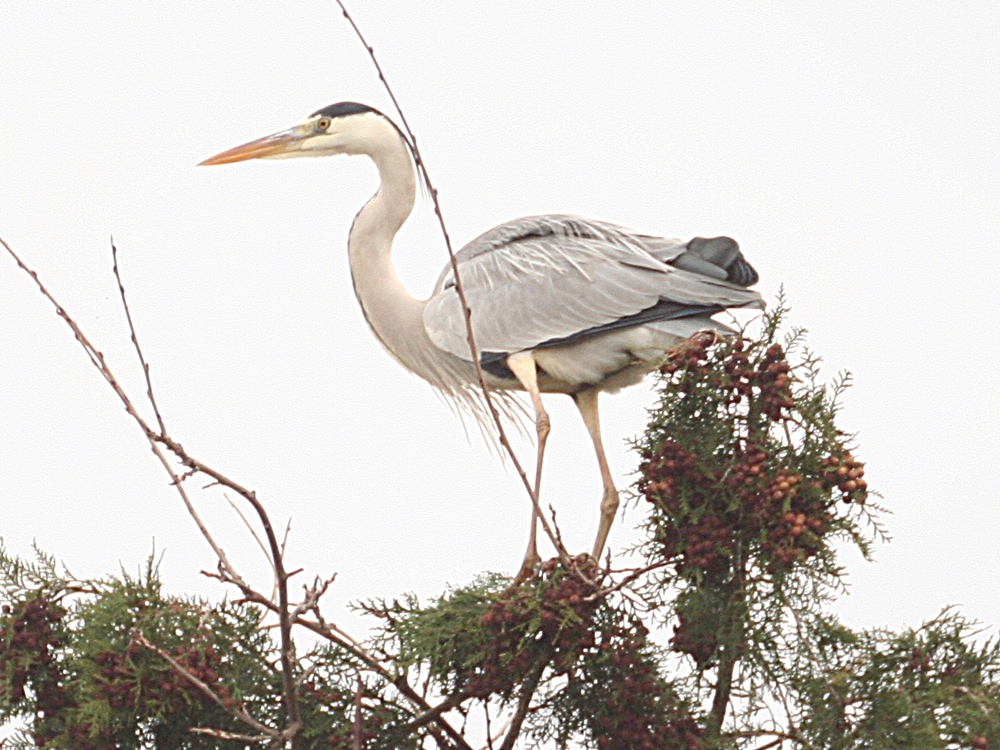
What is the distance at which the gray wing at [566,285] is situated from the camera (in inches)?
213

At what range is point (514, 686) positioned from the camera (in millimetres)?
3699

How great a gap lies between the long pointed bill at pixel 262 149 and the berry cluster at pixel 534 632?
321 centimetres

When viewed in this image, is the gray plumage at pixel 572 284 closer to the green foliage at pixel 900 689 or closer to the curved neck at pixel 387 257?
the curved neck at pixel 387 257

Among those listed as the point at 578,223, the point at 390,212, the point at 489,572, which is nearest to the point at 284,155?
the point at 390,212

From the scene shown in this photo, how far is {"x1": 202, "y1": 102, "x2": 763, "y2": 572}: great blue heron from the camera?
5438mm

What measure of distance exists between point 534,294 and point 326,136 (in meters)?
1.29

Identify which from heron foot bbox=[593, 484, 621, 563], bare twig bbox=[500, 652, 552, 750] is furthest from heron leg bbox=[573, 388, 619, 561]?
bare twig bbox=[500, 652, 552, 750]

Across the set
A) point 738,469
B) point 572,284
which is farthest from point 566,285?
point 738,469

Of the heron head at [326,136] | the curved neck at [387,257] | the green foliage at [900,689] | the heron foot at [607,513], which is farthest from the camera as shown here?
the heron head at [326,136]

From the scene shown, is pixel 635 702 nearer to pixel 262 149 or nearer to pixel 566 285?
Answer: pixel 566 285

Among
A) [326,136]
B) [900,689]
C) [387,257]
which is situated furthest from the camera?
[326,136]

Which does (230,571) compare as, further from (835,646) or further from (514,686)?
(835,646)

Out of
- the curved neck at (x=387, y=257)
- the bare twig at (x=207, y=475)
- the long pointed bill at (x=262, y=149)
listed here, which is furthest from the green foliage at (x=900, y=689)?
the long pointed bill at (x=262, y=149)

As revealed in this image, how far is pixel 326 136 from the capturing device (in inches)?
254
